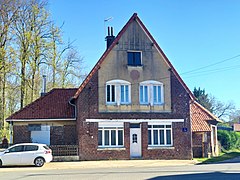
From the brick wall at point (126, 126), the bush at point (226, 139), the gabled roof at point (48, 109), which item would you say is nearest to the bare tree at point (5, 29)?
the gabled roof at point (48, 109)

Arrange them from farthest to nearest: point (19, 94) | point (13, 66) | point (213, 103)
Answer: point (213, 103) → point (19, 94) → point (13, 66)

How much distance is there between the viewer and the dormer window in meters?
29.9

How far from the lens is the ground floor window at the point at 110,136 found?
28.9 metres

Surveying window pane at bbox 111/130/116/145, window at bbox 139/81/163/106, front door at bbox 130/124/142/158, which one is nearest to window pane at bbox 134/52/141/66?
window at bbox 139/81/163/106

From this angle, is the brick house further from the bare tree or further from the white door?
the bare tree

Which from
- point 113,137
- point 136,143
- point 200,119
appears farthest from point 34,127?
point 200,119

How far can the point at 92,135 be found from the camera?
28.5 m

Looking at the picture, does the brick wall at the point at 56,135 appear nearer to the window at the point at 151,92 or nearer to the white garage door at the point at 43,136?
the white garage door at the point at 43,136

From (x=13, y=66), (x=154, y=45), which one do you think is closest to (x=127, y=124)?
(x=154, y=45)

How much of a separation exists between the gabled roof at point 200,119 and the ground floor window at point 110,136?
6.84 meters

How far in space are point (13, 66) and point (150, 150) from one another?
55.0 feet

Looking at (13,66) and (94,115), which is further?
(13,66)

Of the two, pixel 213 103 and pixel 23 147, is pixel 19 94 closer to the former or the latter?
pixel 23 147

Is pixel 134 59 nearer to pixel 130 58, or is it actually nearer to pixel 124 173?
pixel 130 58
